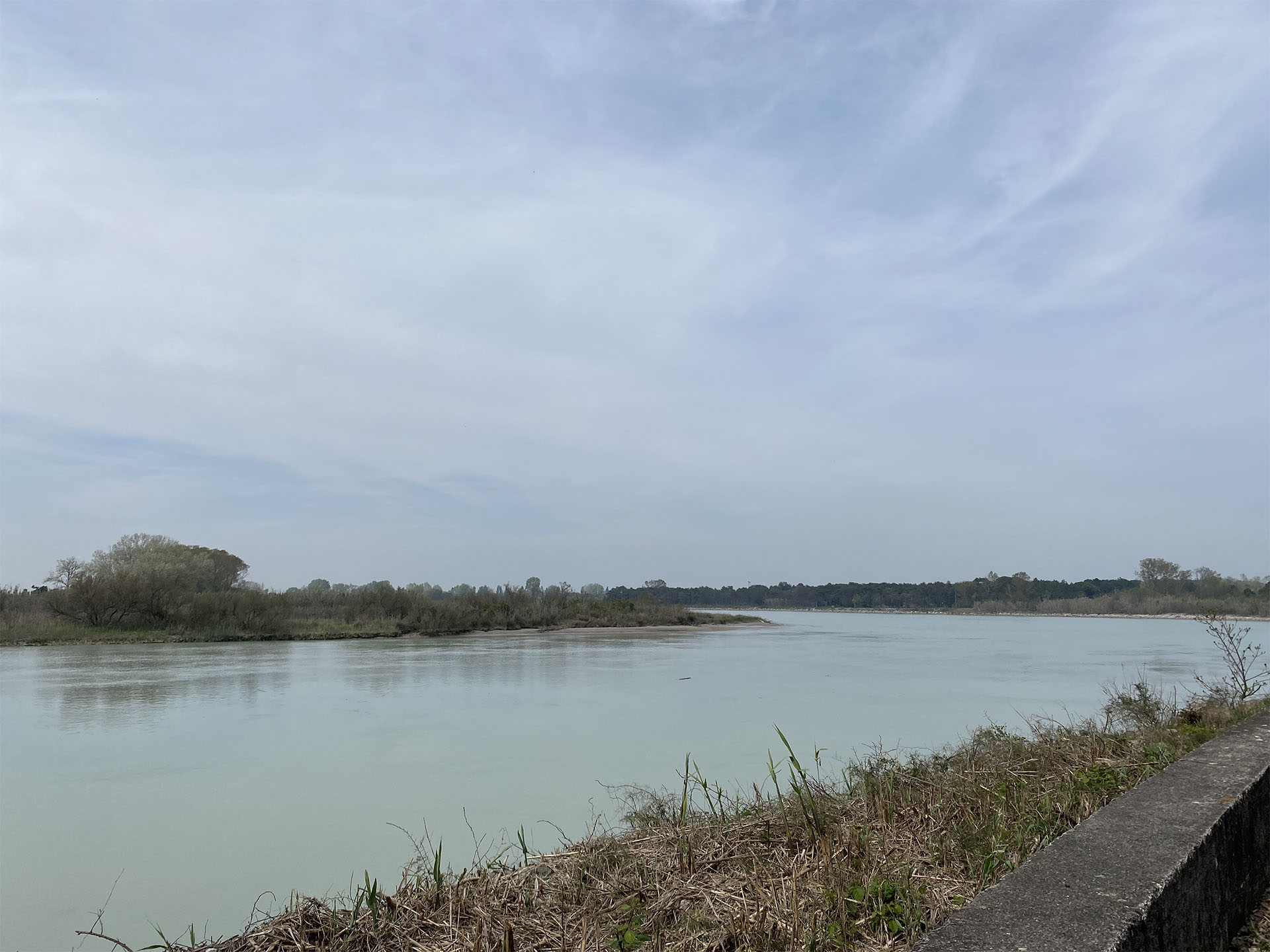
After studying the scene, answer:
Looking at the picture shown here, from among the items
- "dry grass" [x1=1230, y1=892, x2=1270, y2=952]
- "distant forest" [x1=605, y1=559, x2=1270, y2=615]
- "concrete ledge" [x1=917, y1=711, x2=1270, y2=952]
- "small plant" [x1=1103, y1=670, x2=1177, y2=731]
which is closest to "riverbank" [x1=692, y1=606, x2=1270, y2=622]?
"distant forest" [x1=605, y1=559, x2=1270, y2=615]

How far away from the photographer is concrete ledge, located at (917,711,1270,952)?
1468mm

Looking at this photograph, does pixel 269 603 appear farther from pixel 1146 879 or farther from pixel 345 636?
pixel 1146 879

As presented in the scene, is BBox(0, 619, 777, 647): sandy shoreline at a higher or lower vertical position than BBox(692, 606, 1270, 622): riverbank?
higher

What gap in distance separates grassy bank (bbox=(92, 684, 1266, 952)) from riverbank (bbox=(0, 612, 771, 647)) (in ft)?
85.0

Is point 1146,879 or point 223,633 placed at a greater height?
point 1146,879

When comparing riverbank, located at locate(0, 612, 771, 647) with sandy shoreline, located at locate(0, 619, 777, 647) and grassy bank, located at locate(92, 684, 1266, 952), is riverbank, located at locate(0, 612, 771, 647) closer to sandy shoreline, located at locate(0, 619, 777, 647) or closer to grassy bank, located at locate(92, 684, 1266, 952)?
sandy shoreline, located at locate(0, 619, 777, 647)

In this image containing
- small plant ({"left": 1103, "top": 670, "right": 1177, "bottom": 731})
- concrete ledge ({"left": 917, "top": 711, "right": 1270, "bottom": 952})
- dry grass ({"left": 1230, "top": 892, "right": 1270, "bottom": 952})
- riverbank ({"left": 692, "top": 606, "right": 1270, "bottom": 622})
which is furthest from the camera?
riverbank ({"left": 692, "top": 606, "right": 1270, "bottom": 622})

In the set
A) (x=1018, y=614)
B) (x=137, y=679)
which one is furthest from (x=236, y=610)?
(x=1018, y=614)

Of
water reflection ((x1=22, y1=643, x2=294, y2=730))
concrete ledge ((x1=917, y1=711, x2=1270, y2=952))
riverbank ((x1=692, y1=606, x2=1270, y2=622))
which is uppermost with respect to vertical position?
concrete ledge ((x1=917, y1=711, x2=1270, y2=952))

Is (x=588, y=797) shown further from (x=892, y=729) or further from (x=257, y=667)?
(x=257, y=667)

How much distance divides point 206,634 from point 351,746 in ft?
72.4

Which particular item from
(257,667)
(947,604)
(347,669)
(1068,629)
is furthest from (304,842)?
(947,604)

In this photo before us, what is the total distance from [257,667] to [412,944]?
52.2 ft

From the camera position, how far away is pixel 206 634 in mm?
26766
